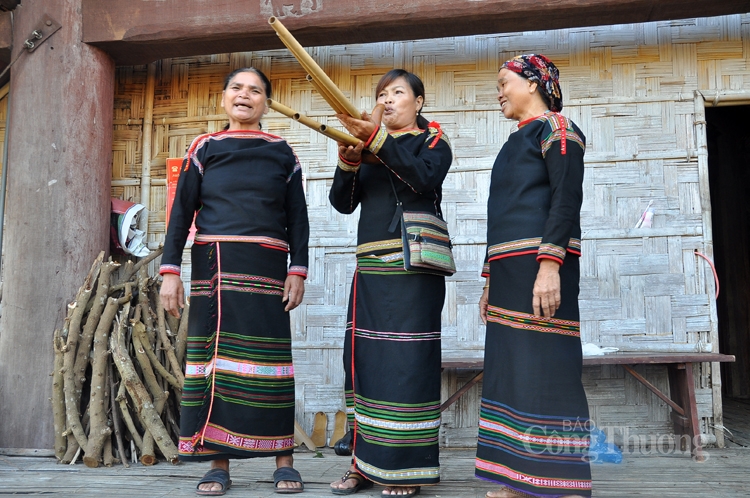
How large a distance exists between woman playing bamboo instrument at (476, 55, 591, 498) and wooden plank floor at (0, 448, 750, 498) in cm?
51

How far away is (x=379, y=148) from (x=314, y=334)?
2094 mm

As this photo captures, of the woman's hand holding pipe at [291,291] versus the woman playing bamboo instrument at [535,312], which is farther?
the woman's hand holding pipe at [291,291]

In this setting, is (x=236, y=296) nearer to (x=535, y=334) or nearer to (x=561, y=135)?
(x=535, y=334)

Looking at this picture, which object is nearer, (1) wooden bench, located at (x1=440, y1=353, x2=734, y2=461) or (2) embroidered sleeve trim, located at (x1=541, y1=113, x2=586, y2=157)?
(2) embroidered sleeve trim, located at (x1=541, y1=113, x2=586, y2=157)

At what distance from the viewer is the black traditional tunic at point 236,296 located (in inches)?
109

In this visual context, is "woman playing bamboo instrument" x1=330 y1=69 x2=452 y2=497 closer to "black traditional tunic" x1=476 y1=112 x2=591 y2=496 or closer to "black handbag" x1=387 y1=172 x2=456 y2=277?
"black handbag" x1=387 y1=172 x2=456 y2=277

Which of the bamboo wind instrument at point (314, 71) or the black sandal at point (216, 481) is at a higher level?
the bamboo wind instrument at point (314, 71)

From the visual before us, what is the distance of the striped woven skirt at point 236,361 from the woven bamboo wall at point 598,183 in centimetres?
148

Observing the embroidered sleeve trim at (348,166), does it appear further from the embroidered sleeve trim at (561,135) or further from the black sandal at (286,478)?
the black sandal at (286,478)

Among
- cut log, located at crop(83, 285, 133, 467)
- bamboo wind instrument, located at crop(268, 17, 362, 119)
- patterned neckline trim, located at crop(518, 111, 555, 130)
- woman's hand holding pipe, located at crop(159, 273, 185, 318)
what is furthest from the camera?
cut log, located at crop(83, 285, 133, 467)

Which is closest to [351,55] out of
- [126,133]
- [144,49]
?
[144,49]

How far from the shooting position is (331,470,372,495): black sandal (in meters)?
2.73

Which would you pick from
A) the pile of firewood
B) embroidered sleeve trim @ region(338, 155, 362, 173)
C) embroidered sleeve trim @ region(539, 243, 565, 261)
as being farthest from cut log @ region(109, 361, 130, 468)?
embroidered sleeve trim @ region(539, 243, 565, 261)

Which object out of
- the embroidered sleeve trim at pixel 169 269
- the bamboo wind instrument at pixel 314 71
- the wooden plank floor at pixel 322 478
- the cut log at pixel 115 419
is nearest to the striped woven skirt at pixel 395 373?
the wooden plank floor at pixel 322 478
